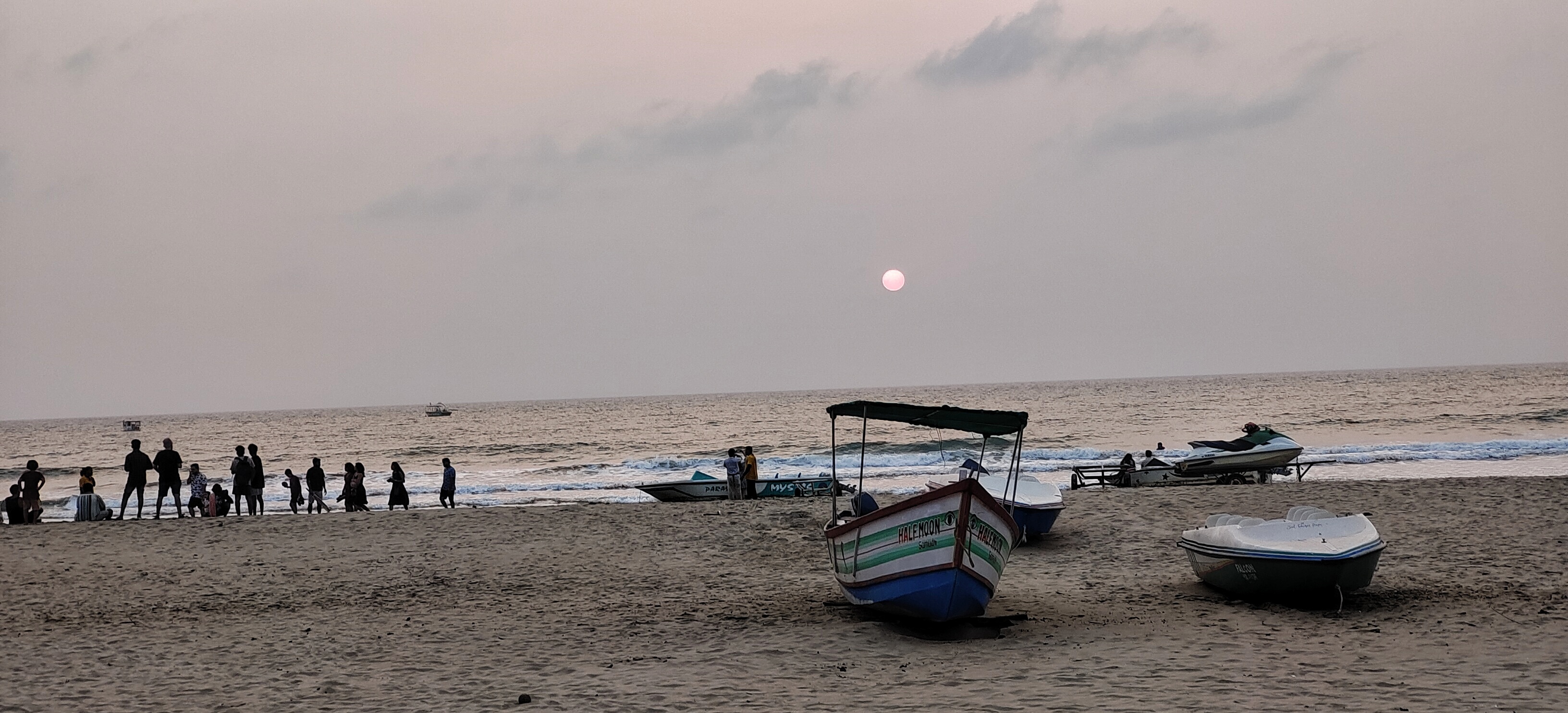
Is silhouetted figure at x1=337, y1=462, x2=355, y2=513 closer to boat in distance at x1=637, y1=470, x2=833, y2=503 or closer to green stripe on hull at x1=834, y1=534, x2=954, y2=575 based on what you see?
boat in distance at x1=637, y1=470, x2=833, y2=503

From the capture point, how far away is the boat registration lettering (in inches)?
401

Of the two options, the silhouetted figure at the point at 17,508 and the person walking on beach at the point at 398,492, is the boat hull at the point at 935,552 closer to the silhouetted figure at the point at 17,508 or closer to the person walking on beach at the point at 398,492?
the person walking on beach at the point at 398,492

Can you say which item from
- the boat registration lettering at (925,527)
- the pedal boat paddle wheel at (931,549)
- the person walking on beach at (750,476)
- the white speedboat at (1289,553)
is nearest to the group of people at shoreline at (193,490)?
the person walking on beach at (750,476)

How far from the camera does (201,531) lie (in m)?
18.1

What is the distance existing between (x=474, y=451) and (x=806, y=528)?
159 feet

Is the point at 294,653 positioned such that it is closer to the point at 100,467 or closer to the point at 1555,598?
the point at 1555,598

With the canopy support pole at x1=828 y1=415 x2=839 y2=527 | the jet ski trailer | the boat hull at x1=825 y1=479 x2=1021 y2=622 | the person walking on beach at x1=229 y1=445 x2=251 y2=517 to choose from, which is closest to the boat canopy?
the canopy support pole at x1=828 y1=415 x2=839 y2=527

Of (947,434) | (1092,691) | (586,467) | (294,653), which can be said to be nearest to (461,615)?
(294,653)

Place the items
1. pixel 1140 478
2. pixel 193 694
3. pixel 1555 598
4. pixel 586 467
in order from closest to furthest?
pixel 193 694
pixel 1555 598
pixel 1140 478
pixel 586 467

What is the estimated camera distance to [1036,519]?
1634 centimetres

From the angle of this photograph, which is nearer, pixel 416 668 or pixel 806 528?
pixel 416 668

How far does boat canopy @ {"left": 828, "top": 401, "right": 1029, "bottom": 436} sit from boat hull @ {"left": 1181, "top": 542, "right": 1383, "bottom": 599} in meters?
2.68

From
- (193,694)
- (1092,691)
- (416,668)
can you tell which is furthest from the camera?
(416,668)

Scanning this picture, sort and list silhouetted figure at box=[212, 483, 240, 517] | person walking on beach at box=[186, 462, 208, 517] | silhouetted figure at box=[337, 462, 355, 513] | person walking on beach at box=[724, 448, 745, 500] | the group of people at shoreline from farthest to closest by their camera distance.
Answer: person walking on beach at box=[724, 448, 745, 500] < silhouetted figure at box=[337, 462, 355, 513] < silhouetted figure at box=[212, 483, 240, 517] < person walking on beach at box=[186, 462, 208, 517] < the group of people at shoreline
